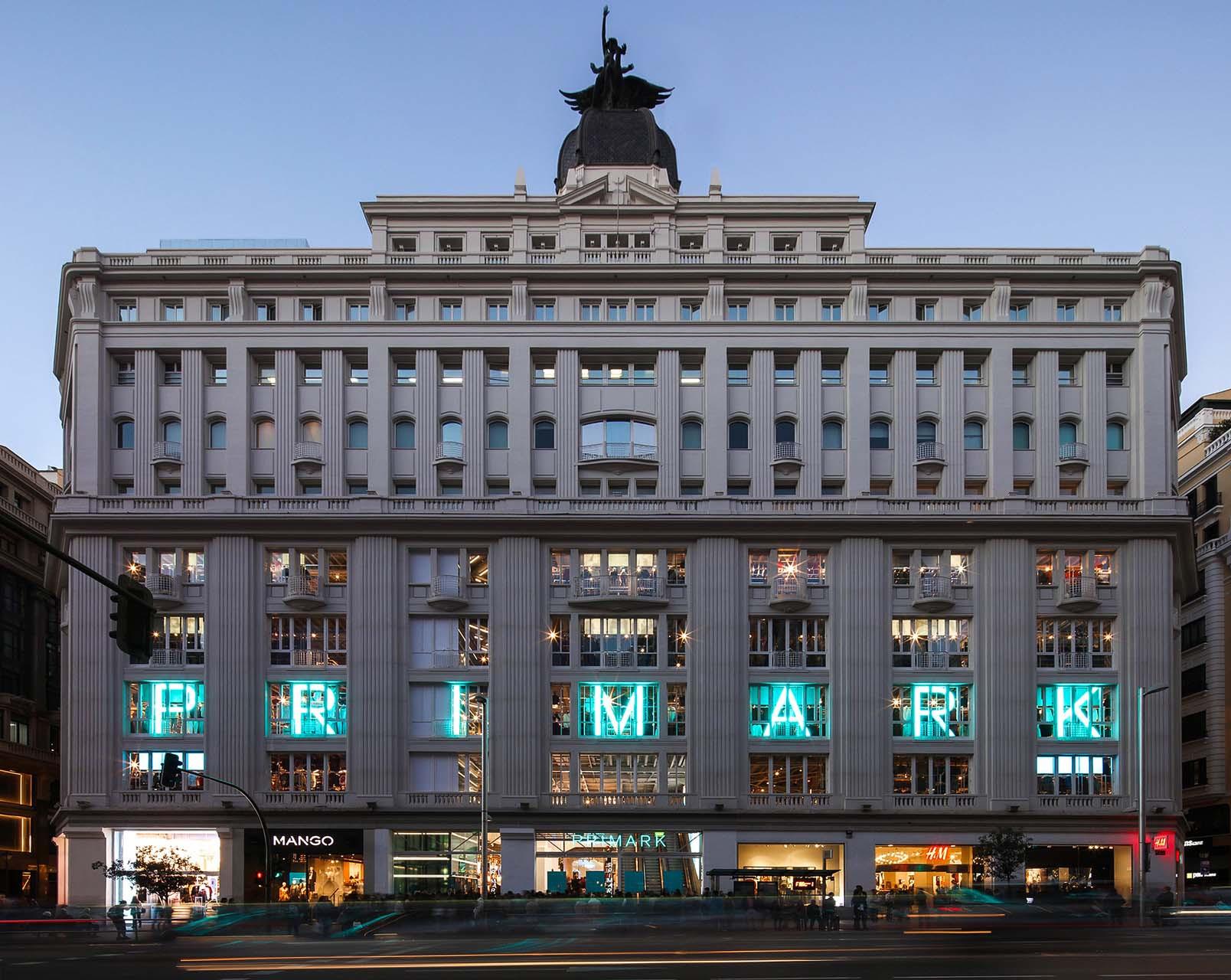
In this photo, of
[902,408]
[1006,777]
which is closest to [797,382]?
[902,408]

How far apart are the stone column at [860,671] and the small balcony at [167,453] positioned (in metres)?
34.6

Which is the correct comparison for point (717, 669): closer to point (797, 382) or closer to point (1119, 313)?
point (797, 382)

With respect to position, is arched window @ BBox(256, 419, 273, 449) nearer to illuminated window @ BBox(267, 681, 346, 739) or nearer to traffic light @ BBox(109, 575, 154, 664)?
illuminated window @ BBox(267, 681, 346, 739)

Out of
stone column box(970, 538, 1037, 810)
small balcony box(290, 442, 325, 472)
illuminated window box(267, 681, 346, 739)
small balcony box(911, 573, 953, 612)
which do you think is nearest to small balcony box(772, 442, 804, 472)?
small balcony box(911, 573, 953, 612)

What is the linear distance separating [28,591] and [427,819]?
46.5 m

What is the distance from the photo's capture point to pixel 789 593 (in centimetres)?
7156

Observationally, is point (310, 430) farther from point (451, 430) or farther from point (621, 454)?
point (621, 454)

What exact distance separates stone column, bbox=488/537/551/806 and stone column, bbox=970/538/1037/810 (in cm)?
2204

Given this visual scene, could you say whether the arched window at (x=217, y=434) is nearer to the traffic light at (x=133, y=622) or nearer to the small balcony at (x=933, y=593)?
the small balcony at (x=933, y=593)

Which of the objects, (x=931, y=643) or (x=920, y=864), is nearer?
(x=920, y=864)

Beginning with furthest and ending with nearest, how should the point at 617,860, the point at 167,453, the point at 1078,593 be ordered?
the point at 167,453 → the point at 1078,593 → the point at 617,860

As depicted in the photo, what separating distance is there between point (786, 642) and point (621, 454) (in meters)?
13.1

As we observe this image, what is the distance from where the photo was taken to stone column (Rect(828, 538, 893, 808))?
70.2 meters

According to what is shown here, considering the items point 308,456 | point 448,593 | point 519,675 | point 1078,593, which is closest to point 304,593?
point 448,593
